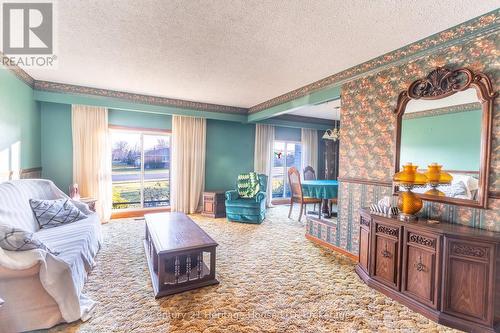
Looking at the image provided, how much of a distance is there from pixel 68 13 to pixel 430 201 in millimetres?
3864

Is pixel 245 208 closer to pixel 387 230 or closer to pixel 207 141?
pixel 207 141

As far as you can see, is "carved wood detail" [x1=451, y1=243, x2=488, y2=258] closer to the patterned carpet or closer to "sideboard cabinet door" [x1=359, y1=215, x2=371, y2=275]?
the patterned carpet

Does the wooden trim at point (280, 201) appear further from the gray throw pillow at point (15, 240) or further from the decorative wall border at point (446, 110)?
the gray throw pillow at point (15, 240)

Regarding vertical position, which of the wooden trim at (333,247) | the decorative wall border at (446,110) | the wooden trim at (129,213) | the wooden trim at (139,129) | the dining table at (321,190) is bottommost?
the wooden trim at (333,247)

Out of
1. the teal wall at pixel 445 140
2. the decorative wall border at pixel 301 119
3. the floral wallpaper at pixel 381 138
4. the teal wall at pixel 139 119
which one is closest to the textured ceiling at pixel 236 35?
the floral wallpaper at pixel 381 138

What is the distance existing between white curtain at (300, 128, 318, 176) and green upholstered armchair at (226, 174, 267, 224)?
105 inches

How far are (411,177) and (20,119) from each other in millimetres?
5184

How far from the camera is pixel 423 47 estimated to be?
94.3 inches

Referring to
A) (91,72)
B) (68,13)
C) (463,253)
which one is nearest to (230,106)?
(91,72)

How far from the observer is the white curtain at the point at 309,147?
23.3 feet

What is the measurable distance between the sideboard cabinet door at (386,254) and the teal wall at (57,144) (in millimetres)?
5270

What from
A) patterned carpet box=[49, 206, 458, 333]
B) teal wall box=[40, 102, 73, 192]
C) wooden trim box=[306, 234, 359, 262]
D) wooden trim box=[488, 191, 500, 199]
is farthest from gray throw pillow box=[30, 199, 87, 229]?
wooden trim box=[488, 191, 500, 199]

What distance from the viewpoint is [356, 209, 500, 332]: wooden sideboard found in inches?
71.2

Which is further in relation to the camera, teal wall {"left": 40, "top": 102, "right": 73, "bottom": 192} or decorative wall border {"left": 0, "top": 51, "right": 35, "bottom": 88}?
teal wall {"left": 40, "top": 102, "right": 73, "bottom": 192}
